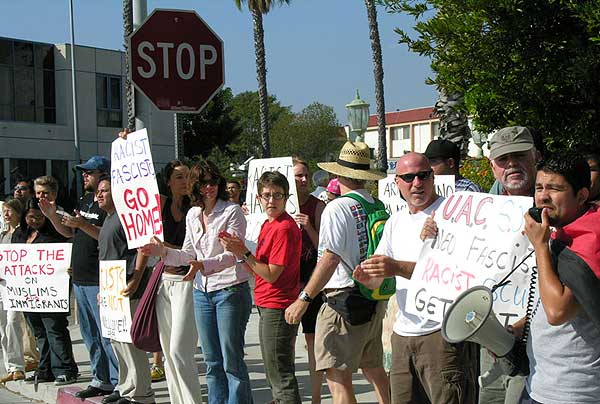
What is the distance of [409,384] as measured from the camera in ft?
15.4

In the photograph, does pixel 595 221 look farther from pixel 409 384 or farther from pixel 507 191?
pixel 409 384

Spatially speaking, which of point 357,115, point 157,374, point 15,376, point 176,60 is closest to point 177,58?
point 176,60

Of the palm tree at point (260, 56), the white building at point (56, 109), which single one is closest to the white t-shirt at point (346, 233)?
the palm tree at point (260, 56)

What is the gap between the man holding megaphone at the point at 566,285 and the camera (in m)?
3.30

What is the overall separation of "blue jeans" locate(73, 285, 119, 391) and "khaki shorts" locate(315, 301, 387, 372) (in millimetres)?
2591

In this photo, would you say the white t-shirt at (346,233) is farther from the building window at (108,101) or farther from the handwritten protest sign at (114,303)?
the building window at (108,101)

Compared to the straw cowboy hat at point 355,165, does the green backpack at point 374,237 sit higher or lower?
lower

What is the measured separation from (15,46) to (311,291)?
35.4 metres

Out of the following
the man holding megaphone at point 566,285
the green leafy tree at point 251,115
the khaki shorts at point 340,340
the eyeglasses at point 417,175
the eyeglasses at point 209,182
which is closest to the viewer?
the man holding megaphone at point 566,285

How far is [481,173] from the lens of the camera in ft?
34.8

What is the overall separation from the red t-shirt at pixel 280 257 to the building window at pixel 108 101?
36.4 metres

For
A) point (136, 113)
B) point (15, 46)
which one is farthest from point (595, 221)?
point (15, 46)

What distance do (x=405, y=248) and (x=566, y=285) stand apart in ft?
5.07

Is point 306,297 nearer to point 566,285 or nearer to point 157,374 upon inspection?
point 566,285
